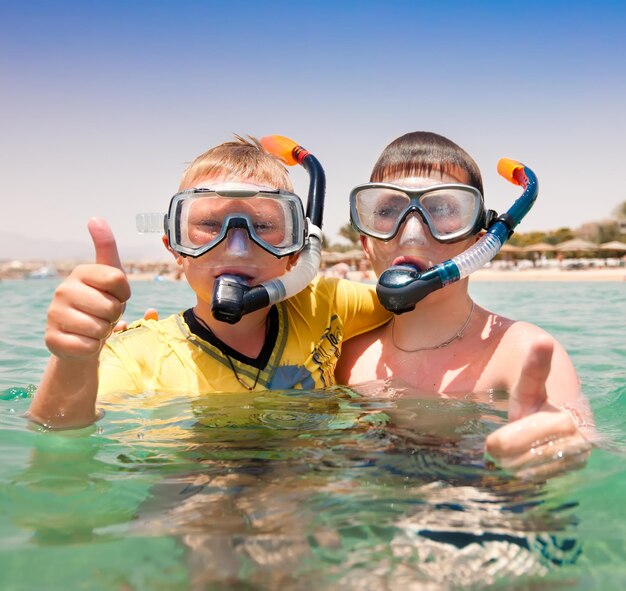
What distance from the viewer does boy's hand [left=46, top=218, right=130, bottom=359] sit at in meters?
1.61

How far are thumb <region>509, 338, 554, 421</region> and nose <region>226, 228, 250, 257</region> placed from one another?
122 centimetres

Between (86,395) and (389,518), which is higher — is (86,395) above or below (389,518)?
above

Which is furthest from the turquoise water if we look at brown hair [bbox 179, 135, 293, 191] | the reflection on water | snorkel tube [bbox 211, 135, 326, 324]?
brown hair [bbox 179, 135, 293, 191]

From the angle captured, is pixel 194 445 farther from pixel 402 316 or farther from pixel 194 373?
pixel 402 316

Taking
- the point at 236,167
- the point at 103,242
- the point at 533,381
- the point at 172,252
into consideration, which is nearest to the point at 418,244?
the point at 236,167

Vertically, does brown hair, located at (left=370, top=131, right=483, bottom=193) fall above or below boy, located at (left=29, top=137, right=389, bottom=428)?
above

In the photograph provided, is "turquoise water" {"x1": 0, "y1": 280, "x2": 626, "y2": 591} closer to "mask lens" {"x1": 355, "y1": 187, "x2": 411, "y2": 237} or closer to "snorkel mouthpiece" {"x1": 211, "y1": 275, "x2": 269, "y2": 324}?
"snorkel mouthpiece" {"x1": 211, "y1": 275, "x2": 269, "y2": 324}

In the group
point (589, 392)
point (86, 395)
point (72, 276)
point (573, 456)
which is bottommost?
point (589, 392)

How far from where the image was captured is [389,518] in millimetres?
1439

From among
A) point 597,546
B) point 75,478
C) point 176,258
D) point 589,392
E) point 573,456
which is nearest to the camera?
point 597,546

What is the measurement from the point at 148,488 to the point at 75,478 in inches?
9.7

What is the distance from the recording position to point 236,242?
2.40 metres

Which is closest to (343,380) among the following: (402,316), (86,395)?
(402,316)

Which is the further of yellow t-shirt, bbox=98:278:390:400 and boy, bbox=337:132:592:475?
boy, bbox=337:132:592:475
